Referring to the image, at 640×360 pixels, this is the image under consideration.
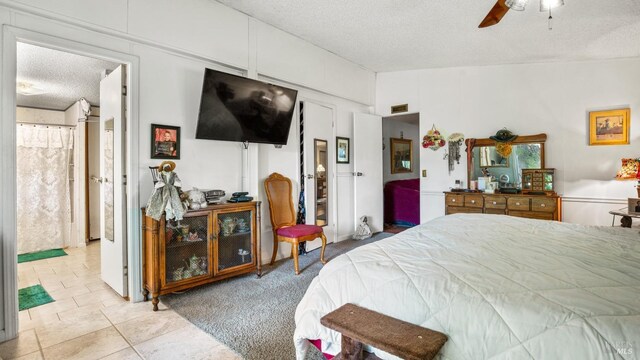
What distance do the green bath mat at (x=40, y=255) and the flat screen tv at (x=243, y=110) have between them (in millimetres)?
3155

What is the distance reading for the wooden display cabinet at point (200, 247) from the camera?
2547 mm

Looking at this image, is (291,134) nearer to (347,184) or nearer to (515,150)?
(347,184)

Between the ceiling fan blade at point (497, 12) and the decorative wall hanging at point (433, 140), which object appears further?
the decorative wall hanging at point (433, 140)

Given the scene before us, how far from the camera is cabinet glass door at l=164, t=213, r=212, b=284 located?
264 cm

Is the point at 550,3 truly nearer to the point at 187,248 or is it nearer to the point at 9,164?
the point at 187,248

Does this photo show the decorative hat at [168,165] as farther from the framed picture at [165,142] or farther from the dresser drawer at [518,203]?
the dresser drawer at [518,203]

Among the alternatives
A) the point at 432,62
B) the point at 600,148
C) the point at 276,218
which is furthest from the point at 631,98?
the point at 276,218

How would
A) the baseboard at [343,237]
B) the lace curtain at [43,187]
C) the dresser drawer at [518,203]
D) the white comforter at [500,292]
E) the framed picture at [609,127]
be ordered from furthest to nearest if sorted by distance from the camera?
Answer: the baseboard at [343,237] → the lace curtain at [43,187] → the dresser drawer at [518,203] → the framed picture at [609,127] → the white comforter at [500,292]

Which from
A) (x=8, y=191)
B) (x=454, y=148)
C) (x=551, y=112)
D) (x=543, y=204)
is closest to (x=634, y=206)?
(x=543, y=204)

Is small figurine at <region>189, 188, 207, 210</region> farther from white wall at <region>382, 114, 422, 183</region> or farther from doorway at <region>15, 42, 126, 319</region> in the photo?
white wall at <region>382, 114, 422, 183</region>

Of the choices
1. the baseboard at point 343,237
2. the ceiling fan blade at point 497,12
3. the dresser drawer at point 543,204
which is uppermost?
the ceiling fan blade at point 497,12

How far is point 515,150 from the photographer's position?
4.45 meters

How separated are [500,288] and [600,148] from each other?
163 inches

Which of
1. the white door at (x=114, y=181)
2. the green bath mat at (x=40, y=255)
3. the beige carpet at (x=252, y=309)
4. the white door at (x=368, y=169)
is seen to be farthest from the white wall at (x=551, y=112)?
the green bath mat at (x=40, y=255)
